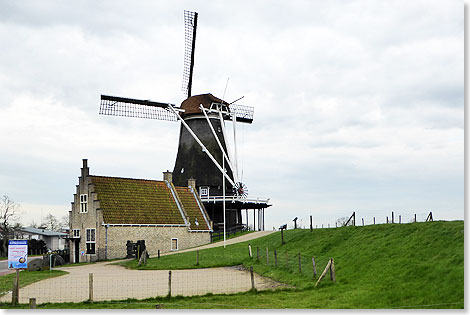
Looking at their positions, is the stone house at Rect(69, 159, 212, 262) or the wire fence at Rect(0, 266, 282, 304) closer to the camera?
the wire fence at Rect(0, 266, 282, 304)

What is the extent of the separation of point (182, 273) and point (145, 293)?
685 cm

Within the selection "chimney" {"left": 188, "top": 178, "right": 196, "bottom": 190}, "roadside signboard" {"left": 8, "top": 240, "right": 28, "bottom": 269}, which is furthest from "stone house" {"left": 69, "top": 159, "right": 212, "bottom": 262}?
"roadside signboard" {"left": 8, "top": 240, "right": 28, "bottom": 269}

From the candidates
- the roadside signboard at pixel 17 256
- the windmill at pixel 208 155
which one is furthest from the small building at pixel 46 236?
the roadside signboard at pixel 17 256

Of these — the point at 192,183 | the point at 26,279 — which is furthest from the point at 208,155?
the point at 26,279

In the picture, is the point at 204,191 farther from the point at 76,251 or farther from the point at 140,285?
the point at 140,285

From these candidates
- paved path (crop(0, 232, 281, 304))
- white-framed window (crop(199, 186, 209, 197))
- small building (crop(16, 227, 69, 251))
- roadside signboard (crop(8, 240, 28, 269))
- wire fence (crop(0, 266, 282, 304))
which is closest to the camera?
roadside signboard (crop(8, 240, 28, 269))

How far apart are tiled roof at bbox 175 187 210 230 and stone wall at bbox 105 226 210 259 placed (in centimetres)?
69

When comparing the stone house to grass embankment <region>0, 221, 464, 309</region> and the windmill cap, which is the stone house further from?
grass embankment <region>0, 221, 464, 309</region>

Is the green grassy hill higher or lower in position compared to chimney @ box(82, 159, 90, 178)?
lower

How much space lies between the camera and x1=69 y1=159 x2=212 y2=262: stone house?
3747 cm

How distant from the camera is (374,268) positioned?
18594 millimetres

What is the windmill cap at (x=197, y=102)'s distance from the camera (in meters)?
48.2

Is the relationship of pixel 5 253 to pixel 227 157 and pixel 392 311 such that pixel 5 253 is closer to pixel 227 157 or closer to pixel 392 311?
pixel 227 157

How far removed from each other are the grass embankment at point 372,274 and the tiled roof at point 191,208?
49.0ft
